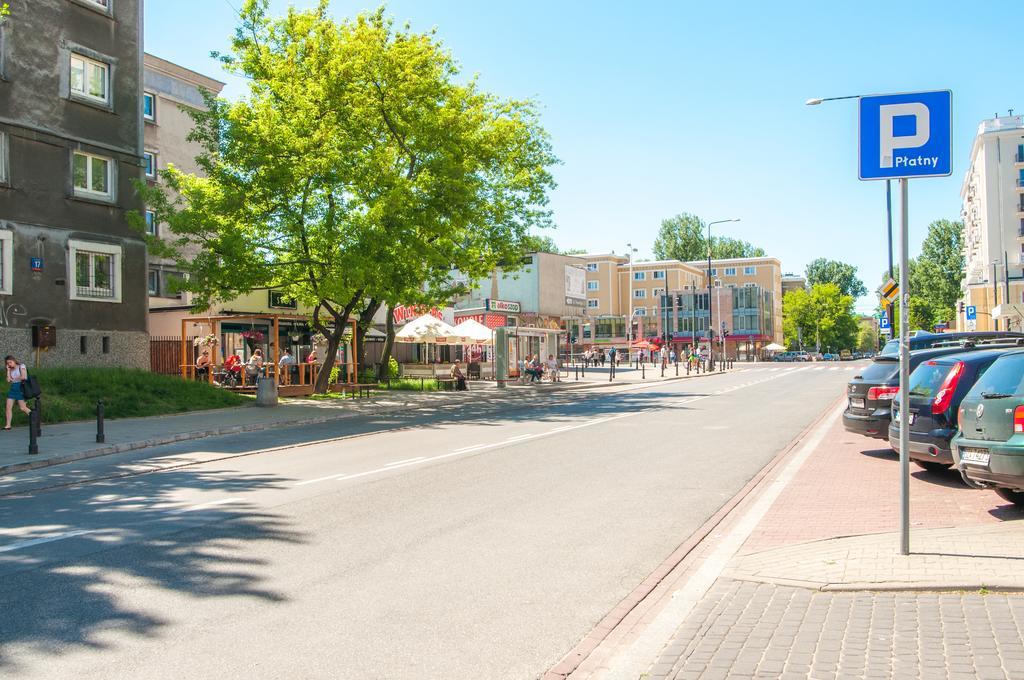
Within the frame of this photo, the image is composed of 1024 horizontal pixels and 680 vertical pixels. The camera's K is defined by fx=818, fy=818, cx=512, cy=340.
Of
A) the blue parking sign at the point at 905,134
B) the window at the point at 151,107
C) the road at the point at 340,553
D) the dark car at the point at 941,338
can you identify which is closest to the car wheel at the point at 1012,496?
the road at the point at 340,553

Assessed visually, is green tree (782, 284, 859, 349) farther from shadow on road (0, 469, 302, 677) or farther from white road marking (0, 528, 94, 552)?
white road marking (0, 528, 94, 552)

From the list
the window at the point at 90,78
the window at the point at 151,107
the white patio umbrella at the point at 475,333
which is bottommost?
the white patio umbrella at the point at 475,333

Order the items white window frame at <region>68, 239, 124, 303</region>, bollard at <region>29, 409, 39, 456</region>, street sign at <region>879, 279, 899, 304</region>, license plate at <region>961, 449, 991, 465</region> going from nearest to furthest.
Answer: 1. license plate at <region>961, 449, 991, 465</region>
2. bollard at <region>29, 409, 39, 456</region>
3. white window frame at <region>68, 239, 124, 303</region>
4. street sign at <region>879, 279, 899, 304</region>

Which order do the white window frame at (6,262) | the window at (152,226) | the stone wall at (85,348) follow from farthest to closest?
1. the window at (152,226)
2. the stone wall at (85,348)
3. the white window frame at (6,262)

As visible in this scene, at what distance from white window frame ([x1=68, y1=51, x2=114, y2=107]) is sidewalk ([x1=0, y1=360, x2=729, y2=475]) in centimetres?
998

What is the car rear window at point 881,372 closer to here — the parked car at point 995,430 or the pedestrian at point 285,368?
the parked car at point 995,430

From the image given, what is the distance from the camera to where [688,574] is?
20.7 feet

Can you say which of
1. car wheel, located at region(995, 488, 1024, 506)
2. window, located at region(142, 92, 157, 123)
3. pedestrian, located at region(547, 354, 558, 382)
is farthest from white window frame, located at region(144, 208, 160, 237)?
car wheel, located at region(995, 488, 1024, 506)

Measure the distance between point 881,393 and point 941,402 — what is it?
3.08m

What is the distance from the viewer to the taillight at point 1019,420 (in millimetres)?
7207

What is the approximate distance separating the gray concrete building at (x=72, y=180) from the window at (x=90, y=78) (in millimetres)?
30

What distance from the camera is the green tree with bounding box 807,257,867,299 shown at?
149250 mm

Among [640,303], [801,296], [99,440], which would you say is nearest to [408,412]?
[99,440]

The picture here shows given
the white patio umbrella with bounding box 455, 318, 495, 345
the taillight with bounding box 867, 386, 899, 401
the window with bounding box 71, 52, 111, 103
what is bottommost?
the taillight with bounding box 867, 386, 899, 401
